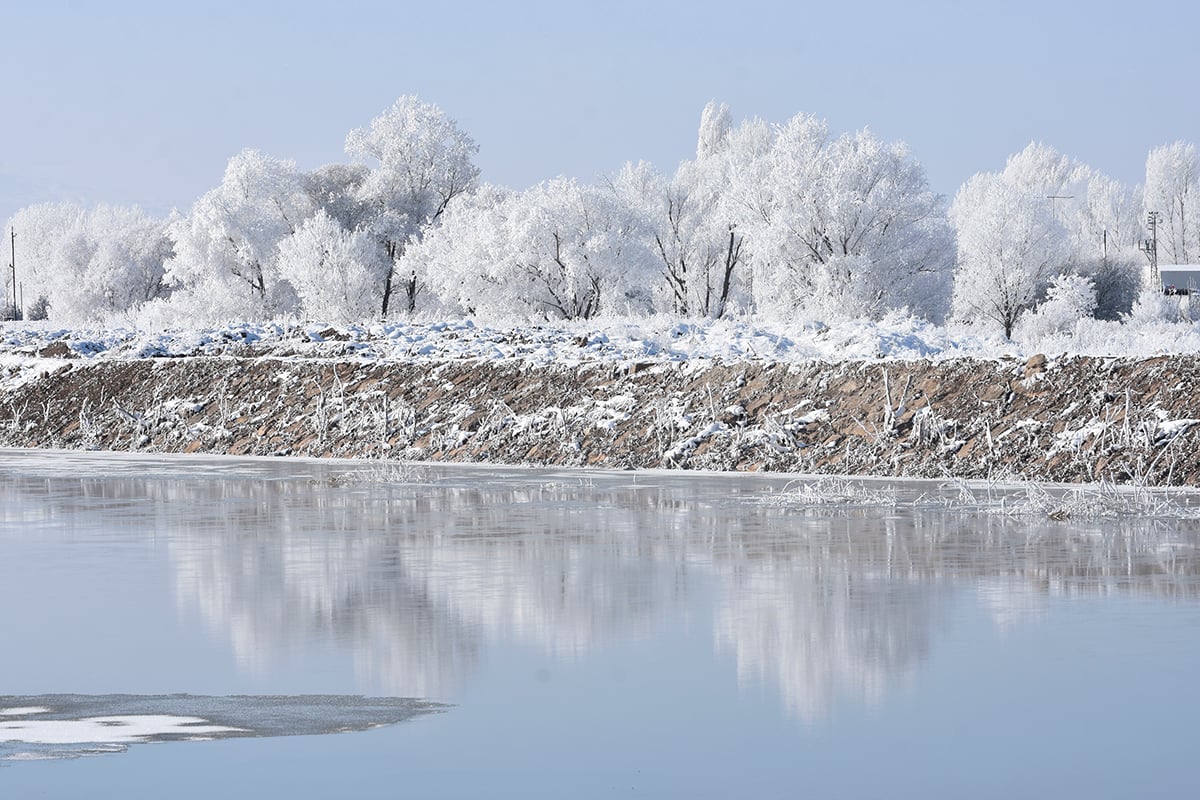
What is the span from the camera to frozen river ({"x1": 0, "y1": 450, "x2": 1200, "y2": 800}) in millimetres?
6945

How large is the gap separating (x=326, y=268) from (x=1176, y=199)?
89484mm

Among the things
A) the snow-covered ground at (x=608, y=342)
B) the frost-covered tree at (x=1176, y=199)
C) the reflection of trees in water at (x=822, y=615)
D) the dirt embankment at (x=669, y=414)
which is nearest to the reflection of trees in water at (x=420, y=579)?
the reflection of trees in water at (x=822, y=615)

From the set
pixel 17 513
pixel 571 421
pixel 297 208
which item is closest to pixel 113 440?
pixel 571 421

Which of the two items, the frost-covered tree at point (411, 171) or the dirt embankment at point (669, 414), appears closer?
the dirt embankment at point (669, 414)

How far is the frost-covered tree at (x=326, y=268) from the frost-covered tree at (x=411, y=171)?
2.83 meters

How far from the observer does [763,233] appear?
207 feet

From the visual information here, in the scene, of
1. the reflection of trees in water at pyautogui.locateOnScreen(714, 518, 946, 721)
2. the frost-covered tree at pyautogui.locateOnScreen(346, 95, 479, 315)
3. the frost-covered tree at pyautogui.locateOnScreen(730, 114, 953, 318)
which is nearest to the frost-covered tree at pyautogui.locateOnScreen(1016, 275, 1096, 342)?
the frost-covered tree at pyautogui.locateOnScreen(730, 114, 953, 318)

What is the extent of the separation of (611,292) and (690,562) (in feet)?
179

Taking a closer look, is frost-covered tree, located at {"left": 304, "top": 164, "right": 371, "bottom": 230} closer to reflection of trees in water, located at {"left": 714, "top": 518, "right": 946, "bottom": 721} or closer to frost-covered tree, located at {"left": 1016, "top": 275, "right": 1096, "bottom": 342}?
frost-covered tree, located at {"left": 1016, "top": 275, "right": 1096, "bottom": 342}

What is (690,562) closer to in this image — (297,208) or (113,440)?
(113,440)

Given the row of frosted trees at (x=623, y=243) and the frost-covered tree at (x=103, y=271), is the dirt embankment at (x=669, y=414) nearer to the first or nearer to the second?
the row of frosted trees at (x=623, y=243)

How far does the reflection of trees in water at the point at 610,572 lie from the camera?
10102 millimetres

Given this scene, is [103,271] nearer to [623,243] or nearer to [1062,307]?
[623,243]

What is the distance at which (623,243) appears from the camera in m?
70.0
